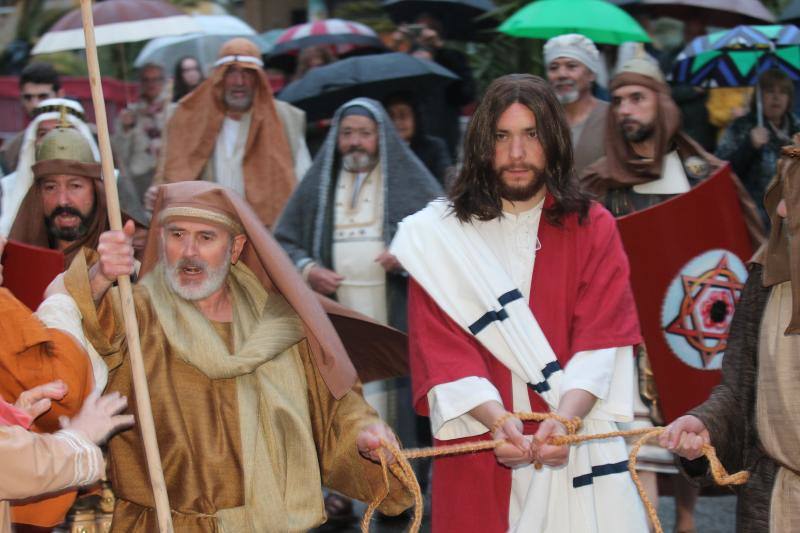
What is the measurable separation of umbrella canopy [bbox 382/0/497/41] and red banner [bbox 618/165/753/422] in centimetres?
450

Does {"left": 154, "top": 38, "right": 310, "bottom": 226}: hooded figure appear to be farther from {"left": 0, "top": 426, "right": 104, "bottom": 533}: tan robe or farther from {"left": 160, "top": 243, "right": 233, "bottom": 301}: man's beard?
{"left": 0, "top": 426, "right": 104, "bottom": 533}: tan robe

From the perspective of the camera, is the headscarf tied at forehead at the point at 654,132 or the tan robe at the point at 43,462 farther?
the headscarf tied at forehead at the point at 654,132

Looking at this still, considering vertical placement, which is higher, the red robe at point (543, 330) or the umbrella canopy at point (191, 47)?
the umbrella canopy at point (191, 47)

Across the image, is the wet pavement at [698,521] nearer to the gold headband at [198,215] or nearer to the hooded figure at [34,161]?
the hooded figure at [34,161]

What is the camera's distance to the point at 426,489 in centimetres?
785

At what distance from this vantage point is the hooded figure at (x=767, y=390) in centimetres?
474

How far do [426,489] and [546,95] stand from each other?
333 centimetres

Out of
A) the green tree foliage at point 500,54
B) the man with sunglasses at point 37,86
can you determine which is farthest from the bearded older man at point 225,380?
the green tree foliage at point 500,54

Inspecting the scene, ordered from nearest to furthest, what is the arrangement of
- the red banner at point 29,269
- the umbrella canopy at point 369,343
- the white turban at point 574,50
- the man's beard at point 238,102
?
the umbrella canopy at point 369,343 → the red banner at point 29,269 → the white turban at point 574,50 → the man's beard at point 238,102

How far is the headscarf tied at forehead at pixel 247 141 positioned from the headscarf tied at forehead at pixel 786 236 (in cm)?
419

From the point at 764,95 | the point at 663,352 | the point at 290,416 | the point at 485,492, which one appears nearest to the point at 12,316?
the point at 290,416

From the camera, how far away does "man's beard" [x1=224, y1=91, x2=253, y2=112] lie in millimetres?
8875

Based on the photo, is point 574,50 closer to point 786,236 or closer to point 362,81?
point 362,81

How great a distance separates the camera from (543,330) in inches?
195
